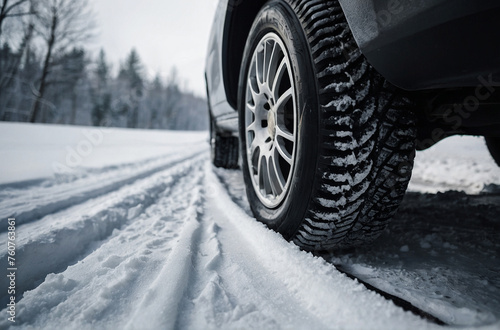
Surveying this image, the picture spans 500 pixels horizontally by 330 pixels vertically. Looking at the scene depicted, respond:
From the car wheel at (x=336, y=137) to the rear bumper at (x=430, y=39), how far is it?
0.11m

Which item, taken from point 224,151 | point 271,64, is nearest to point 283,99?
point 271,64

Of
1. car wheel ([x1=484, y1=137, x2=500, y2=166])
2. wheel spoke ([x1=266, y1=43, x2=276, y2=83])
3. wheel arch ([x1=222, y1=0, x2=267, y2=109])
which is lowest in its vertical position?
car wheel ([x1=484, y1=137, x2=500, y2=166])

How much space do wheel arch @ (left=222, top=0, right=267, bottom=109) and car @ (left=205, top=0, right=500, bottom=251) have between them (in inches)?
18.8

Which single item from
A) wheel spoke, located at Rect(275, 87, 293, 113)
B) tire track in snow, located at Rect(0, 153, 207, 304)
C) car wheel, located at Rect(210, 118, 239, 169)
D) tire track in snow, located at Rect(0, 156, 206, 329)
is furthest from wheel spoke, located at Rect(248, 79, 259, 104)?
car wheel, located at Rect(210, 118, 239, 169)

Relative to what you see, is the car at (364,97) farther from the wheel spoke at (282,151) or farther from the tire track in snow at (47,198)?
the tire track in snow at (47,198)

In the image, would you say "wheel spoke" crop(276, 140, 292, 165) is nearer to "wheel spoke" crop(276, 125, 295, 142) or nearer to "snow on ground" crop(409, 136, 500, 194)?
"wheel spoke" crop(276, 125, 295, 142)

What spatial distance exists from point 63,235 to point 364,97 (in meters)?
1.45

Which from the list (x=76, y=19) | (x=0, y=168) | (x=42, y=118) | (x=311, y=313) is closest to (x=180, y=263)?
(x=311, y=313)

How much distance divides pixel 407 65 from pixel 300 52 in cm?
38

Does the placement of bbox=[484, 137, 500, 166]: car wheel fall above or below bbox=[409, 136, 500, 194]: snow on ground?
above

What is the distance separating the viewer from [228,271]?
3.19 ft

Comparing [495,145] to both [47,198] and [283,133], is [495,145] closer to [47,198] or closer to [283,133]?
[283,133]

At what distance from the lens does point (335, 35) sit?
0.92m

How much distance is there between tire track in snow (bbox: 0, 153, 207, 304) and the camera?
100cm
